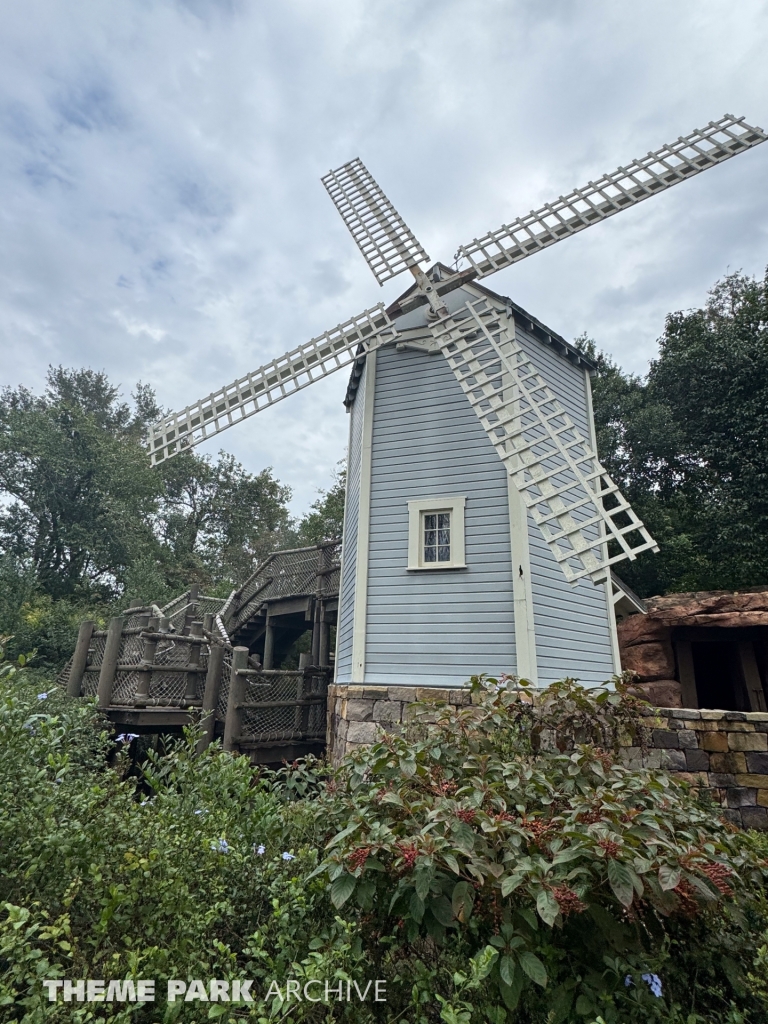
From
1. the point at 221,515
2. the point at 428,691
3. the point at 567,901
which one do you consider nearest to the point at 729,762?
the point at 428,691

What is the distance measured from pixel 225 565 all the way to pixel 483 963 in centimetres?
3040

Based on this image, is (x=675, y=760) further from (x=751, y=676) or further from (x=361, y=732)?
(x=751, y=676)

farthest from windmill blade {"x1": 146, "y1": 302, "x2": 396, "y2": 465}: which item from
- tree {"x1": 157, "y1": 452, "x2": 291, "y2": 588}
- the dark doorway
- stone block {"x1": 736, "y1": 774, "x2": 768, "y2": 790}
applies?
tree {"x1": 157, "y1": 452, "x2": 291, "y2": 588}

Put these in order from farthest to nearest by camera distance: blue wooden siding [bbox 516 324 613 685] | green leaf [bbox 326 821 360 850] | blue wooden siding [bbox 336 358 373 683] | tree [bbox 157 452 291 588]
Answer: tree [bbox 157 452 291 588] → blue wooden siding [bbox 336 358 373 683] → blue wooden siding [bbox 516 324 613 685] → green leaf [bbox 326 821 360 850]

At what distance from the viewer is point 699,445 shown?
1517cm

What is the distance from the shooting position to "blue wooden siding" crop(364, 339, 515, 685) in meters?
6.67

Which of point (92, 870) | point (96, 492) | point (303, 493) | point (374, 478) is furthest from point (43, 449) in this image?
point (92, 870)

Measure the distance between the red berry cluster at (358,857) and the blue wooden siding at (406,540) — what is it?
488 cm

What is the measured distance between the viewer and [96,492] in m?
22.0

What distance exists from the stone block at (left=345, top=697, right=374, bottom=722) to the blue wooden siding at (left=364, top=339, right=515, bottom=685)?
0.36 metres

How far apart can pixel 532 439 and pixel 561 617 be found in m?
2.60

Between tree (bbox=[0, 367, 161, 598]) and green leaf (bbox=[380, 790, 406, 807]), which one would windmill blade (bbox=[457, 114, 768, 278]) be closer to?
green leaf (bbox=[380, 790, 406, 807])

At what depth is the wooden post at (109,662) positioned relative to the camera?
882cm

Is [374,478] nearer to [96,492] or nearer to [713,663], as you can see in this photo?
[713,663]
